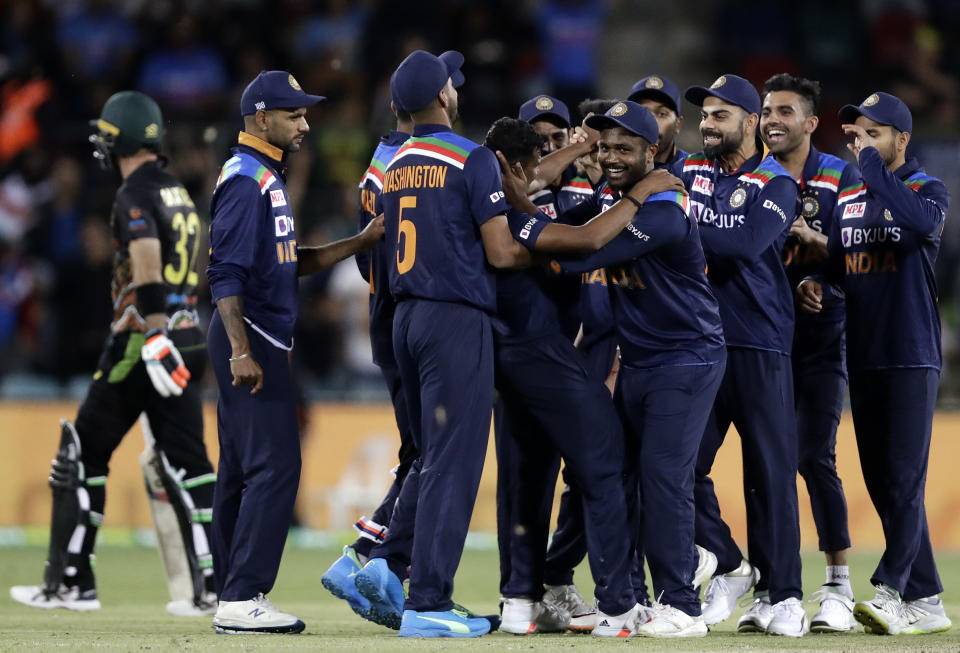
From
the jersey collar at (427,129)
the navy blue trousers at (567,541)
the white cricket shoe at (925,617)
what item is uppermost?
the jersey collar at (427,129)

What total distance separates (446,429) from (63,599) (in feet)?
11.4

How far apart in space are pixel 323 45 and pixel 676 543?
1165cm

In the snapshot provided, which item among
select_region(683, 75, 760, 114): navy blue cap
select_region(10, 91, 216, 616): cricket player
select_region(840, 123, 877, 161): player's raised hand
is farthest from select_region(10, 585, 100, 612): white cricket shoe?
select_region(840, 123, 877, 161): player's raised hand

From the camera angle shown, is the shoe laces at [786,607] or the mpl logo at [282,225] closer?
the shoe laces at [786,607]

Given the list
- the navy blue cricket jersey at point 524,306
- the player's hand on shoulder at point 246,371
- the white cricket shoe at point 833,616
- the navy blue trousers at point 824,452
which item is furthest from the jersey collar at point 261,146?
the white cricket shoe at point 833,616

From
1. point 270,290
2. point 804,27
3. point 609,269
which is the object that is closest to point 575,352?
point 609,269

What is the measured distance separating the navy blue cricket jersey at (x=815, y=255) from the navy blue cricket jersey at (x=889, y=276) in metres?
0.17

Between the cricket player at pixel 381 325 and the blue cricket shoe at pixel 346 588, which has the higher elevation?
the cricket player at pixel 381 325

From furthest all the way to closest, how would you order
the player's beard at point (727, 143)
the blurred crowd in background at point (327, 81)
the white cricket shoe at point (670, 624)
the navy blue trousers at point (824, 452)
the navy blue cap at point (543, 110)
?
the blurred crowd in background at point (327, 81), the navy blue cap at point (543, 110), the navy blue trousers at point (824, 452), the player's beard at point (727, 143), the white cricket shoe at point (670, 624)

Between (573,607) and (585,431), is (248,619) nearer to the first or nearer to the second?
(573,607)

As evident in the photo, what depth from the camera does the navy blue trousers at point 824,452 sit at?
8.27 meters

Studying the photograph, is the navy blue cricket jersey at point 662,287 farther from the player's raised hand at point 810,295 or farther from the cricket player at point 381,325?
the cricket player at point 381,325

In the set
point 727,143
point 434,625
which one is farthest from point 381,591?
point 727,143

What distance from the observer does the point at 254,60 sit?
17.1 metres
